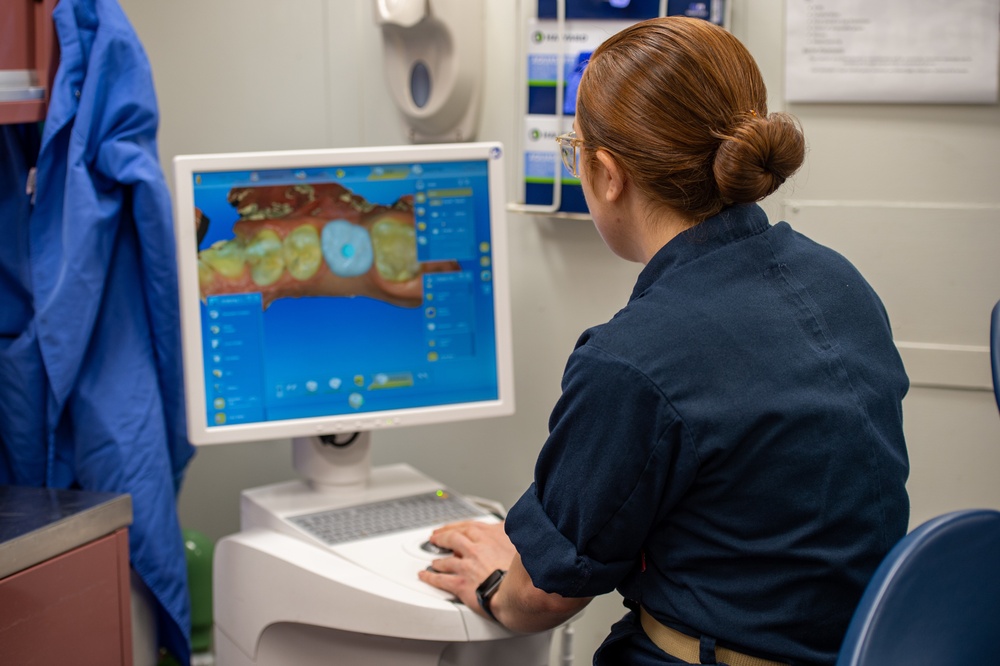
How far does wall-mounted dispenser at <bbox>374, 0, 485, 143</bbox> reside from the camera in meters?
1.77

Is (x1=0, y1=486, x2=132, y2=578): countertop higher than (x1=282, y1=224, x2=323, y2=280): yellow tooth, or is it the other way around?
(x1=282, y1=224, x2=323, y2=280): yellow tooth

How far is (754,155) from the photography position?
100 centimetres

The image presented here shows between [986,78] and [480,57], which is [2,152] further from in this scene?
[986,78]

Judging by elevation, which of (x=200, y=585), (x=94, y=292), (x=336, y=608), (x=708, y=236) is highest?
(x=708, y=236)

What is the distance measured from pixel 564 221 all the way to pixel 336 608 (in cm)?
82

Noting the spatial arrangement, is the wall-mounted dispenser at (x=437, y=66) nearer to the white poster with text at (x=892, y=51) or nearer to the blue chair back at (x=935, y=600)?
the white poster with text at (x=892, y=51)

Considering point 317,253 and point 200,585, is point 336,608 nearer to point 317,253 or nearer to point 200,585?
point 317,253

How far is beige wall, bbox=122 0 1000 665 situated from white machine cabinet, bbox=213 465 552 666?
0.52m

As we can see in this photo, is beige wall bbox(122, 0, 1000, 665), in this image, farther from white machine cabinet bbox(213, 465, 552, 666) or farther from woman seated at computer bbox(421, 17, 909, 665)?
woman seated at computer bbox(421, 17, 909, 665)

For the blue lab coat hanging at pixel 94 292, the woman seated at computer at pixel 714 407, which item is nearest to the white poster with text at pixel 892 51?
the woman seated at computer at pixel 714 407

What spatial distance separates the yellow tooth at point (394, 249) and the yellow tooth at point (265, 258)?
5.7 inches

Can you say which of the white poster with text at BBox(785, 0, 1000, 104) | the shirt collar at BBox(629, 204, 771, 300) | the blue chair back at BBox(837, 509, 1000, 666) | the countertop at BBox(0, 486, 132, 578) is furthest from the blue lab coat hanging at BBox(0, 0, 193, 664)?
the blue chair back at BBox(837, 509, 1000, 666)

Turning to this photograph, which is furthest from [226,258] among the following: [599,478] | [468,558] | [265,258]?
[599,478]

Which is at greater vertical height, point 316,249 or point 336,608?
point 316,249
